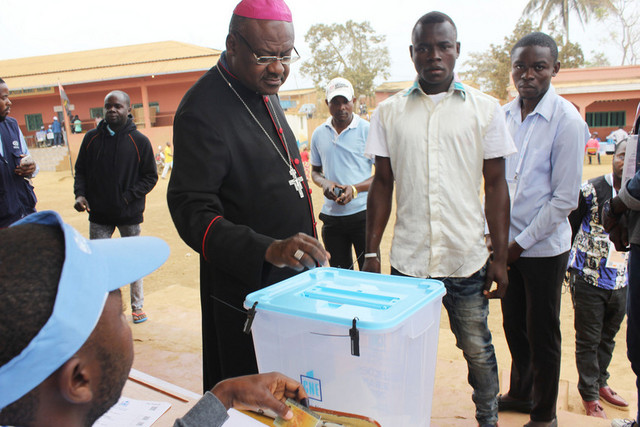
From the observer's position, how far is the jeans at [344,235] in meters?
4.34

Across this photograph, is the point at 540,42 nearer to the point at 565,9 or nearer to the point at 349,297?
the point at 349,297

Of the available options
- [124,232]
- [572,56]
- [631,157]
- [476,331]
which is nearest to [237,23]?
[476,331]

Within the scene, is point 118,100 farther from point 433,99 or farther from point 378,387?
point 378,387

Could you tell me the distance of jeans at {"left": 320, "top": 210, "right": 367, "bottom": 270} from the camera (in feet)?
14.2

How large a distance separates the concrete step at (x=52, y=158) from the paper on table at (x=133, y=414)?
24.0 m

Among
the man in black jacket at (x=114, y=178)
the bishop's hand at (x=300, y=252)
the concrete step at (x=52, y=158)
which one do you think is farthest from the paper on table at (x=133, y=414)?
the concrete step at (x=52, y=158)

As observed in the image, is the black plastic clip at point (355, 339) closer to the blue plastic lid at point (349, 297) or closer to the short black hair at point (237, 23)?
the blue plastic lid at point (349, 297)

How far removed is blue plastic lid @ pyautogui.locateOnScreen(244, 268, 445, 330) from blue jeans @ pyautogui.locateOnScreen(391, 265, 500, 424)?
800 mm

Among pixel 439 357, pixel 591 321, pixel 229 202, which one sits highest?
pixel 229 202

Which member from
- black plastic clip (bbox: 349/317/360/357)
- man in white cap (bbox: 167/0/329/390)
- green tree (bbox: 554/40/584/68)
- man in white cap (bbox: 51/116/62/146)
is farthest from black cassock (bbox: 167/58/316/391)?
green tree (bbox: 554/40/584/68)

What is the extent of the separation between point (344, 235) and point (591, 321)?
82.2 inches

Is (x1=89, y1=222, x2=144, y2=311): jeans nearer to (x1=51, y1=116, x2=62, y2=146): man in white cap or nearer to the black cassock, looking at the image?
the black cassock

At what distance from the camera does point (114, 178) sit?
14.6 ft

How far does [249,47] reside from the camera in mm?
1833
